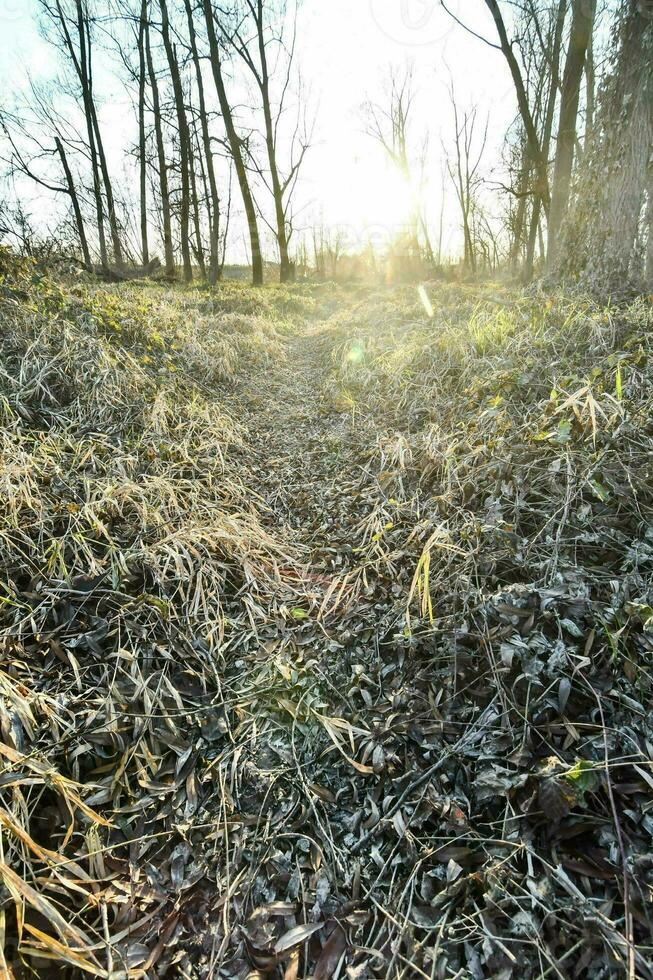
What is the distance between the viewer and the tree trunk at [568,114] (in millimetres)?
4605

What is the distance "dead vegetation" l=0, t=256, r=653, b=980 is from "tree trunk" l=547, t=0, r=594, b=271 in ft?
10.2

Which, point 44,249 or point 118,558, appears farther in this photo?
point 44,249

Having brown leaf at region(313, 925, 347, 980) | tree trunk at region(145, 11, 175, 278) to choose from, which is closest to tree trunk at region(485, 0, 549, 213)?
brown leaf at region(313, 925, 347, 980)

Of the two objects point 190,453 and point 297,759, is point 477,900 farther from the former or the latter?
point 190,453

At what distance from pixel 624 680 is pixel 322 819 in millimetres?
872

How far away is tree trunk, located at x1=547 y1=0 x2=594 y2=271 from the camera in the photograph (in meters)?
4.61

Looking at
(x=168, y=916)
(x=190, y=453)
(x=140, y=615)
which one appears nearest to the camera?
(x=168, y=916)

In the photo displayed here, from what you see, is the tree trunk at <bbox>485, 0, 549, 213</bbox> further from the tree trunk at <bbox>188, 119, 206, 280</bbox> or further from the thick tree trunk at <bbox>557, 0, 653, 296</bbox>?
the tree trunk at <bbox>188, 119, 206, 280</bbox>

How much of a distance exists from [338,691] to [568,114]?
6.70 meters

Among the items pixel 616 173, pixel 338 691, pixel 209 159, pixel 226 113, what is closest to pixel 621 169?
pixel 616 173

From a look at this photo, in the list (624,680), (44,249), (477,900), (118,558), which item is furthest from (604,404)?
(44,249)

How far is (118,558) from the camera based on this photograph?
5.84ft

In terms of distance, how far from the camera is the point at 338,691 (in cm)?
147

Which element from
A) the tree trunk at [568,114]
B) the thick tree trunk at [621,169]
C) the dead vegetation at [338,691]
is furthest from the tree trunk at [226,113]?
the dead vegetation at [338,691]
